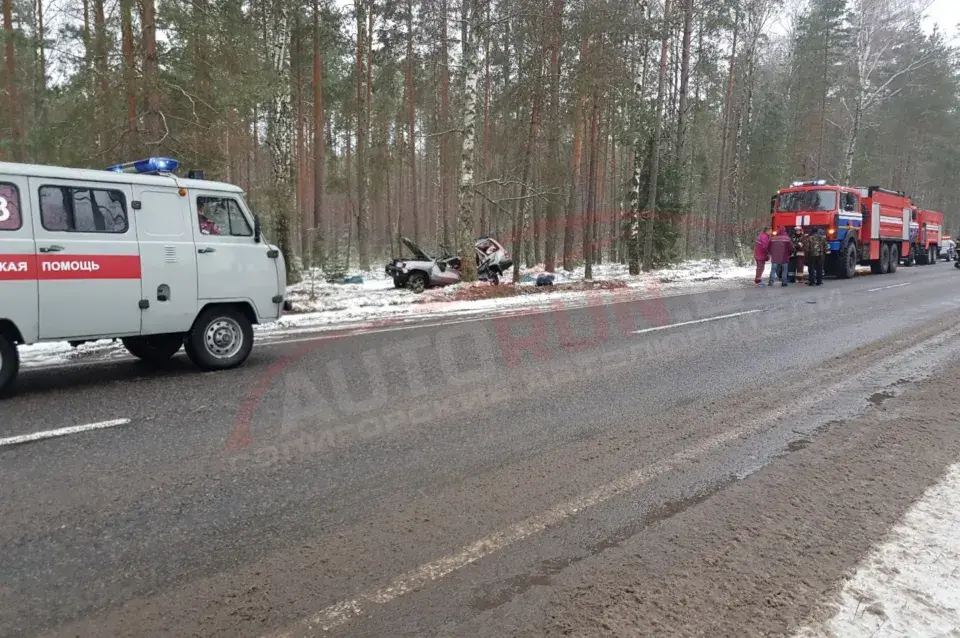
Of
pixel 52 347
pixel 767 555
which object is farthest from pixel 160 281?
pixel 767 555

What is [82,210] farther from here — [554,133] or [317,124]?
[317,124]

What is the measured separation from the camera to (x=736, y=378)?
6855mm

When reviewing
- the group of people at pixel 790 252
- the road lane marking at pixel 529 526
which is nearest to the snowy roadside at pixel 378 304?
the group of people at pixel 790 252

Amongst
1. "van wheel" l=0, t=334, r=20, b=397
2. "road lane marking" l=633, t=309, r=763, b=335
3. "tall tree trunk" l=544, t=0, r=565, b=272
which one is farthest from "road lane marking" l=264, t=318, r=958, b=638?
"tall tree trunk" l=544, t=0, r=565, b=272

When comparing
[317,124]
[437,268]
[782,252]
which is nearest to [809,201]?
[782,252]

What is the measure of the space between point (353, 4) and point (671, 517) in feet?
92.5

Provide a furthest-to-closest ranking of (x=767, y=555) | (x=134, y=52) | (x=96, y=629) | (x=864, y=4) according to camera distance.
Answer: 1. (x=864, y=4)
2. (x=134, y=52)
3. (x=767, y=555)
4. (x=96, y=629)

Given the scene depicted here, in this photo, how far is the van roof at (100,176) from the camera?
6009 millimetres

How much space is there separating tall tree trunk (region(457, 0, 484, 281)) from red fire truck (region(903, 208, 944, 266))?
23.7 metres

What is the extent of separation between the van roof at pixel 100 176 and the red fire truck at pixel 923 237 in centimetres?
3267

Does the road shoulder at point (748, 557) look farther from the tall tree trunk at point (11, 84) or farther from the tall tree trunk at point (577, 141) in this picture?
the tall tree trunk at point (11, 84)

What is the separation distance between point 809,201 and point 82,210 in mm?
21666

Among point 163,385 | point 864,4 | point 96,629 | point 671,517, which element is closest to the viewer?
point 96,629

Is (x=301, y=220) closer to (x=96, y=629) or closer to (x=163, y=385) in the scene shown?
(x=163, y=385)
